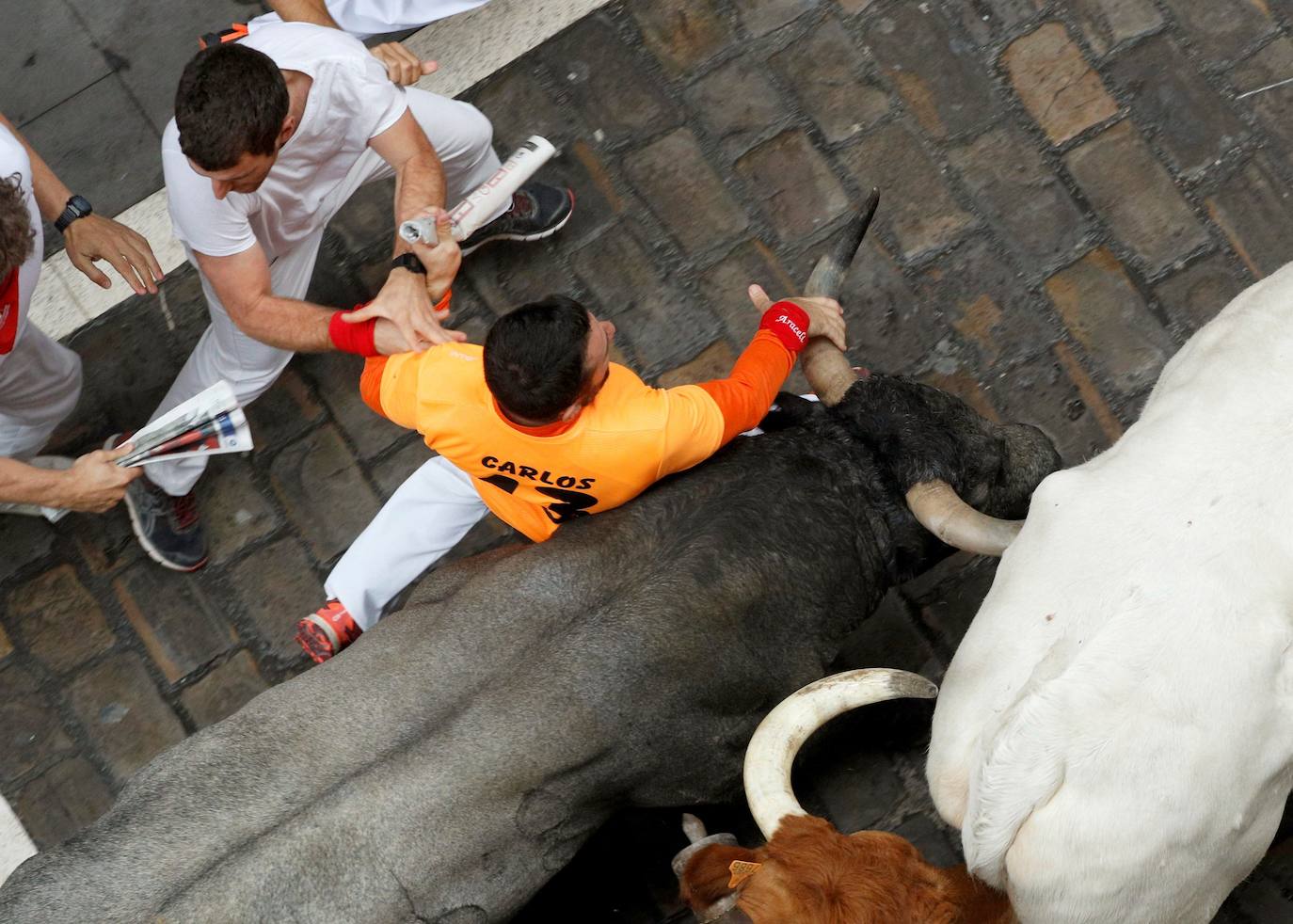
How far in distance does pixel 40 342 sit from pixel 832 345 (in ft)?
Result: 11.0

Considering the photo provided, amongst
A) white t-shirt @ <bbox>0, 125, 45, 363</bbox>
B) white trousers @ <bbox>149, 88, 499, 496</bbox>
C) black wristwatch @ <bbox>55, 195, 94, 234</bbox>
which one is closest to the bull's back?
white trousers @ <bbox>149, 88, 499, 496</bbox>

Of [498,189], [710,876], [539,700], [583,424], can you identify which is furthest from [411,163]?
[710,876]

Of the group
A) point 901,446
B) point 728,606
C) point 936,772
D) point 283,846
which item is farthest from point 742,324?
point 283,846

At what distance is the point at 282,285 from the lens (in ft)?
18.0

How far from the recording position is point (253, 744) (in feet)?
13.3

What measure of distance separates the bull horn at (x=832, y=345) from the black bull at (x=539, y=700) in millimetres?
76

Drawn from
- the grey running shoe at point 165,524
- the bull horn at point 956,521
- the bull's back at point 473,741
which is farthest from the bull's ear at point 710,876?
the grey running shoe at point 165,524

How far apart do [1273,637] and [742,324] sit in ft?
10.4

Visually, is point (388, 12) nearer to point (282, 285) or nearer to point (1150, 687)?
point (282, 285)

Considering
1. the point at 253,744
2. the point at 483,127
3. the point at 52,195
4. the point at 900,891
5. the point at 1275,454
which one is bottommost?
the point at 900,891

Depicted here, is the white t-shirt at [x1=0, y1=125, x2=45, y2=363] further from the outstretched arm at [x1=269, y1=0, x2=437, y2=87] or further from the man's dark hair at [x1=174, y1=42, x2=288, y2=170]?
the outstretched arm at [x1=269, y1=0, x2=437, y2=87]

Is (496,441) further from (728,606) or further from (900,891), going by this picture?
(900,891)

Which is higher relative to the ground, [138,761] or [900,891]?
[138,761]

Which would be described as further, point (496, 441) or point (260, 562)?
point (260, 562)
